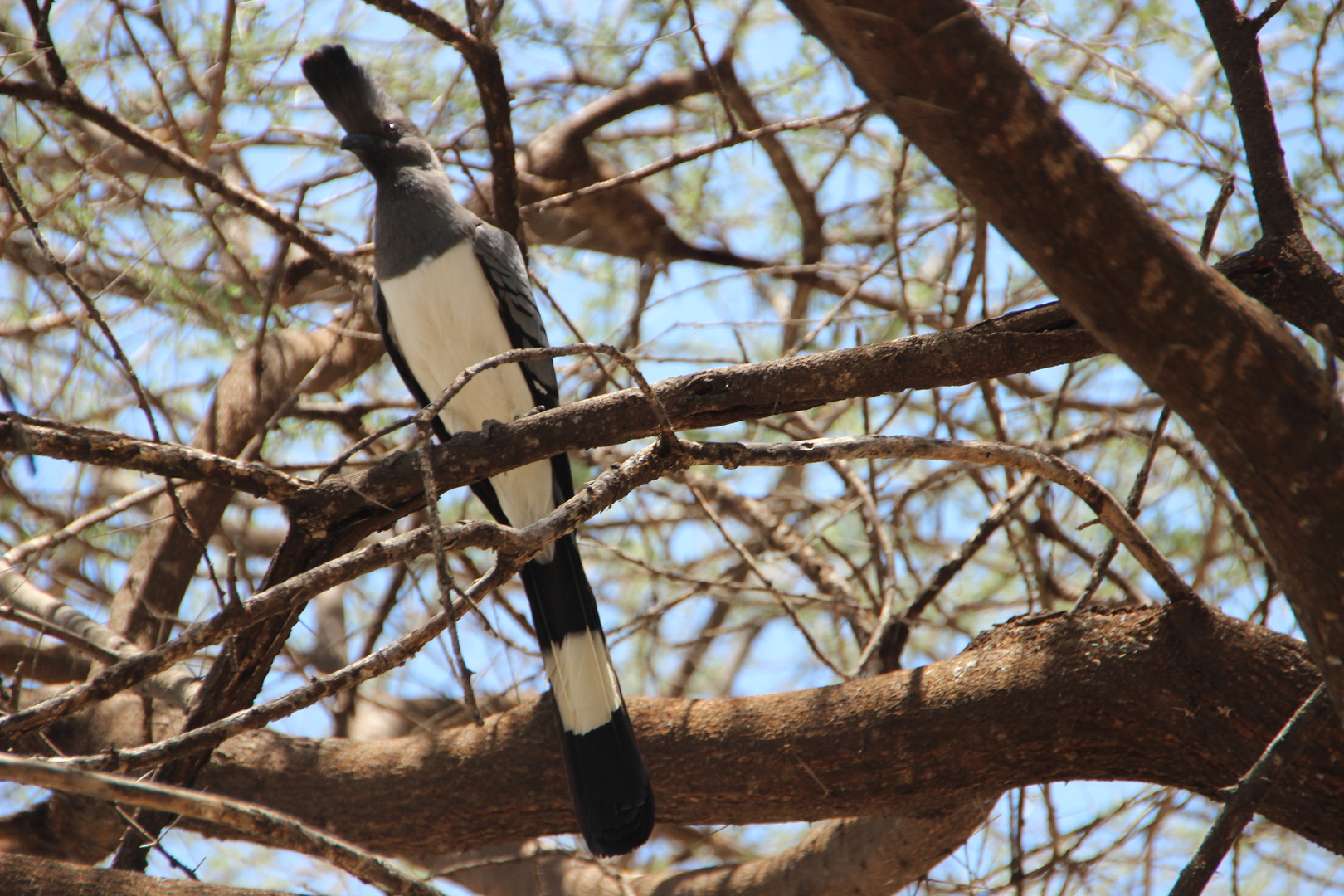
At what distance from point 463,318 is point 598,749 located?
56.3 inches

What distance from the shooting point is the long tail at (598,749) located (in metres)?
2.32

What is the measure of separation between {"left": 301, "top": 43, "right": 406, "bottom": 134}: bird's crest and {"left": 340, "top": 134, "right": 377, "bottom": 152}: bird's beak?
0.09 m

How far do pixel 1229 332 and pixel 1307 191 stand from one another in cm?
233

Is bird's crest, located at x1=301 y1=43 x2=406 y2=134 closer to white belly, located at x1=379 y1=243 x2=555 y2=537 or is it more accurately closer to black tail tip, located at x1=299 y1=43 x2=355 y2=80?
black tail tip, located at x1=299 y1=43 x2=355 y2=80

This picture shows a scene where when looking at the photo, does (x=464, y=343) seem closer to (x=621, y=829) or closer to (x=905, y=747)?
(x=621, y=829)

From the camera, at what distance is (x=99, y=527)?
11.6ft

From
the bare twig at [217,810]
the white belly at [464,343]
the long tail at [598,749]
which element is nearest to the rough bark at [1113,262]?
the bare twig at [217,810]

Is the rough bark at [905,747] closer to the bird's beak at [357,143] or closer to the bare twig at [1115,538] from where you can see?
the bare twig at [1115,538]

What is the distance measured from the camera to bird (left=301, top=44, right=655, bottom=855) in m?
2.79

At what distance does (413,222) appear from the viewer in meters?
3.15

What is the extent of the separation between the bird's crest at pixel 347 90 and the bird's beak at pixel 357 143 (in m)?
0.09

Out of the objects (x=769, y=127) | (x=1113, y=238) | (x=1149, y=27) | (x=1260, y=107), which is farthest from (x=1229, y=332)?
(x=1149, y=27)

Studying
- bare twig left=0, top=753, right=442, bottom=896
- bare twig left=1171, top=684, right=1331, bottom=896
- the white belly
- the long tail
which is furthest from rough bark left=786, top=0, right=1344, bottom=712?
the white belly

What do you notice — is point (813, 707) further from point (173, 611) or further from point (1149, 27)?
point (1149, 27)
